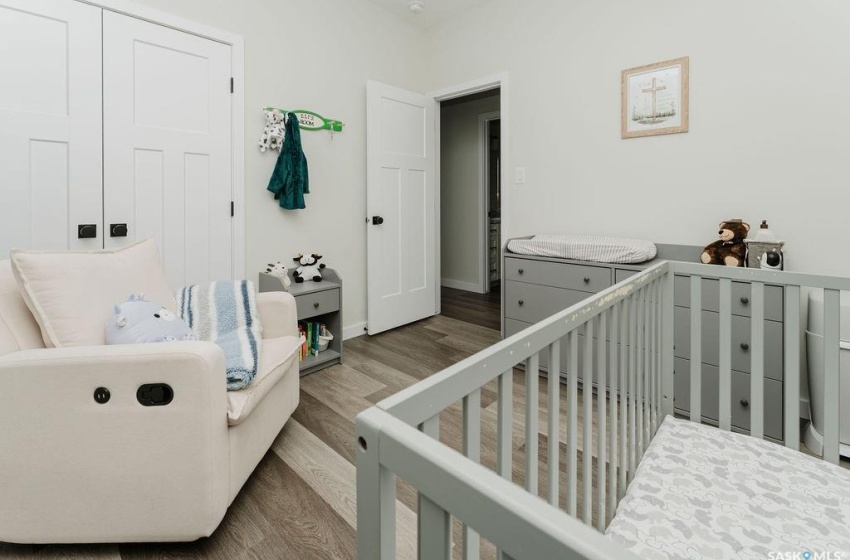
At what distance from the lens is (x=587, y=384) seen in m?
0.97

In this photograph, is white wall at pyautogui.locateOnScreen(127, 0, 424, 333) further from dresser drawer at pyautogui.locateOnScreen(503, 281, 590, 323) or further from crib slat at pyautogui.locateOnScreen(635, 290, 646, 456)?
crib slat at pyautogui.locateOnScreen(635, 290, 646, 456)

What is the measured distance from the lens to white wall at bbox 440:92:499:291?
4992 millimetres

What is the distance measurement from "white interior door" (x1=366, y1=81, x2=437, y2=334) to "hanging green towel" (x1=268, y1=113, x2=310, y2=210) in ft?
1.93

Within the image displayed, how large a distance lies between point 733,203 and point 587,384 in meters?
1.96

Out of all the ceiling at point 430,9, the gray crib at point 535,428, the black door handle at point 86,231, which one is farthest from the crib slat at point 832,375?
the ceiling at point 430,9

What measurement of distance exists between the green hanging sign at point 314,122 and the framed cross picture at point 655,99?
1.90 m

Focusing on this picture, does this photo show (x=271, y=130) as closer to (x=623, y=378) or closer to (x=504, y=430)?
(x=623, y=378)

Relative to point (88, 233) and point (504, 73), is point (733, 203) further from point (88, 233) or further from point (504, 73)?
point (88, 233)

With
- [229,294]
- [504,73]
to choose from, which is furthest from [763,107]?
[229,294]

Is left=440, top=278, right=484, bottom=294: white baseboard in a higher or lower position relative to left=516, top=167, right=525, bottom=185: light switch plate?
lower

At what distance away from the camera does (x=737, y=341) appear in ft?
6.36

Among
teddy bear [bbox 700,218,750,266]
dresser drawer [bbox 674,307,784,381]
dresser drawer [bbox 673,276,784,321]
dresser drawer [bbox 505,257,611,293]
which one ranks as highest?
teddy bear [bbox 700,218,750,266]

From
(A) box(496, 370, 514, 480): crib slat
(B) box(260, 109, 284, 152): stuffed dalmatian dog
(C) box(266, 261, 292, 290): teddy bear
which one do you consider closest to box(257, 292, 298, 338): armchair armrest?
(C) box(266, 261, 292, 290): teddy bear

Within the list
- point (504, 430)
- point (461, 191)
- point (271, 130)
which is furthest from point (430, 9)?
point (504, 430)
